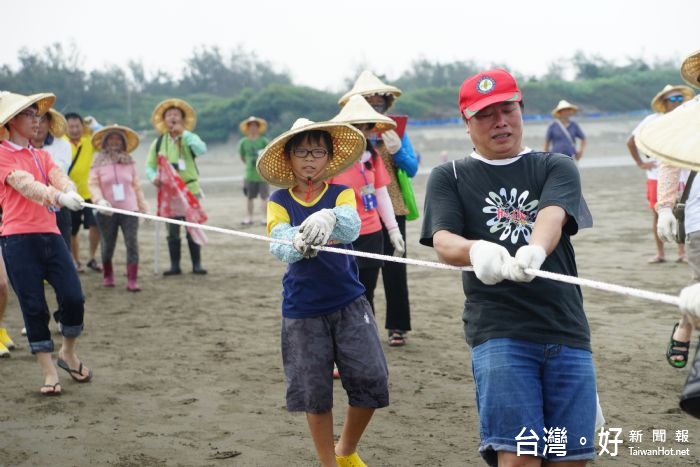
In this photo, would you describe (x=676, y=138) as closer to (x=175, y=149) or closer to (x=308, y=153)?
(x=308, y=153)

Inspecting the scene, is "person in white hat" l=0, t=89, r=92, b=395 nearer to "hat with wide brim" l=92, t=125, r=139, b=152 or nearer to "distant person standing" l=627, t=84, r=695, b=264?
"hat with wide brim" l=92, t=125, r=139, b=152

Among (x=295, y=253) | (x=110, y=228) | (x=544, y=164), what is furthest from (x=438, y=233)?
(x=110, y=228)

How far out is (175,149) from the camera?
10648mm

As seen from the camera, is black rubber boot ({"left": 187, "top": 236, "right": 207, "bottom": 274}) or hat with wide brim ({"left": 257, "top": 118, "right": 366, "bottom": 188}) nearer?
hat with wide brim ({"left": 257, "top": 118, "right": 366, "bottom": 188})

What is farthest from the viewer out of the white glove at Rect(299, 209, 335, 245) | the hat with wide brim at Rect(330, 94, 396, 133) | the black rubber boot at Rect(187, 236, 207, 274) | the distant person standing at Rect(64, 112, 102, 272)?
the black rubber boot at Rect(187, 236, 207, 274)

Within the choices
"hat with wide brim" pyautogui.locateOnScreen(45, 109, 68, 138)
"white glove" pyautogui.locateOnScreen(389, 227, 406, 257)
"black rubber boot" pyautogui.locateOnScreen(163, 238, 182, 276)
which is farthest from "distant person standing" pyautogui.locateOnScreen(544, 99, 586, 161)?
"hat with wide brim" pyautogui.locateOnScreen(45, 109, 68, 138)

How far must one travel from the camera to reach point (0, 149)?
5.62 m

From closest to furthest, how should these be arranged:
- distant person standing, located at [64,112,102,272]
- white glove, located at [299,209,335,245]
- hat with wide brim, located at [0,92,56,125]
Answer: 1. white glove, located at [299,209,335,245]
2. hat with wide brim, located at [0,92,56,125]
3. distant person standing, located at [64,112,102,272]

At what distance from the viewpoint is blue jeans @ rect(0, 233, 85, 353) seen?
5.66 m

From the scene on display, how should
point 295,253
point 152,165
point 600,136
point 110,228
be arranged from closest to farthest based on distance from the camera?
point 295,253 → point 110,228 → point 152,165 → point 600,136

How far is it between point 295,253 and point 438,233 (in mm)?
955

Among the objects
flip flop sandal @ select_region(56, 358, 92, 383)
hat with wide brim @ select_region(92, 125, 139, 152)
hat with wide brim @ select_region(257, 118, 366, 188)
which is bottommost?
flip flop sandal @ select_region(56, 358, 92, 383)

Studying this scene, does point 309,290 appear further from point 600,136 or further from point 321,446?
point 600,136

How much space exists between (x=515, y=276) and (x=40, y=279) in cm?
386
